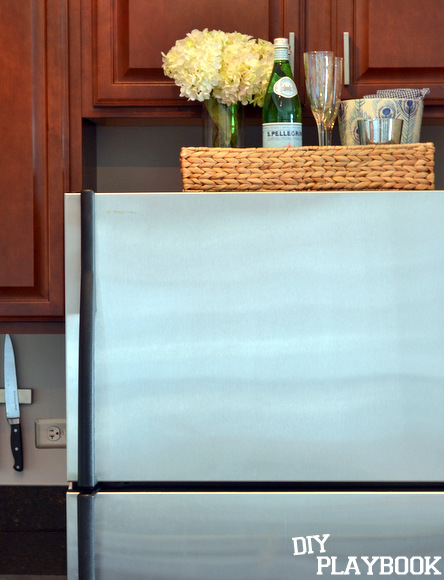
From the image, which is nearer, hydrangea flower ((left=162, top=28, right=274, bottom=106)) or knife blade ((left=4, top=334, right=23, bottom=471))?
hydrangea flower ((left=162, top=28, right=274, bottom=106))

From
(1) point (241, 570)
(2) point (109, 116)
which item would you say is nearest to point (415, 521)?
(1) point (241, 570)

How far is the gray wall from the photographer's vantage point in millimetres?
1619

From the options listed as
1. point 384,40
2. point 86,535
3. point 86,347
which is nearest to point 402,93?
point 384,40

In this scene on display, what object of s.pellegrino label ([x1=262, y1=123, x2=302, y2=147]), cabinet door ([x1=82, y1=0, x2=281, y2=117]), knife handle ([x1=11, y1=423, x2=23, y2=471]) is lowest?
knife handle ([x1=11, y1=423, x2=23, y2=471])

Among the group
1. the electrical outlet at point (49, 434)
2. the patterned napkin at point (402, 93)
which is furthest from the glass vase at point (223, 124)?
the electrical outlet at point (49, 434)

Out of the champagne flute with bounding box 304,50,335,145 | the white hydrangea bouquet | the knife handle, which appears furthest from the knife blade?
the champagne flute with bounding box 304,50,335,145

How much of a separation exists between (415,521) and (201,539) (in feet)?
1.06

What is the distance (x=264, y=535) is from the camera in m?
1.00

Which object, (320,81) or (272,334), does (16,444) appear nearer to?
(272,334)

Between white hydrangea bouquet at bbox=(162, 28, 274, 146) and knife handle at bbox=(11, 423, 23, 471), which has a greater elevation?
white hydrangea bouquet at bbox=(162, 28, 274, 146)

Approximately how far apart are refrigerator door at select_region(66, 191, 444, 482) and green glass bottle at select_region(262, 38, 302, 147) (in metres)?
0.22

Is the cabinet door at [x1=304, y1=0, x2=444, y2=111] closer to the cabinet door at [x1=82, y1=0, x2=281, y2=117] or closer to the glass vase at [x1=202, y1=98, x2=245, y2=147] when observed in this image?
the cabinet door at [x1=82, y1=0, x2=281, y2=117]

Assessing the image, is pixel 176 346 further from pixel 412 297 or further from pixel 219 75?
pixel 219 75

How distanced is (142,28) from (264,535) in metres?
0.99
